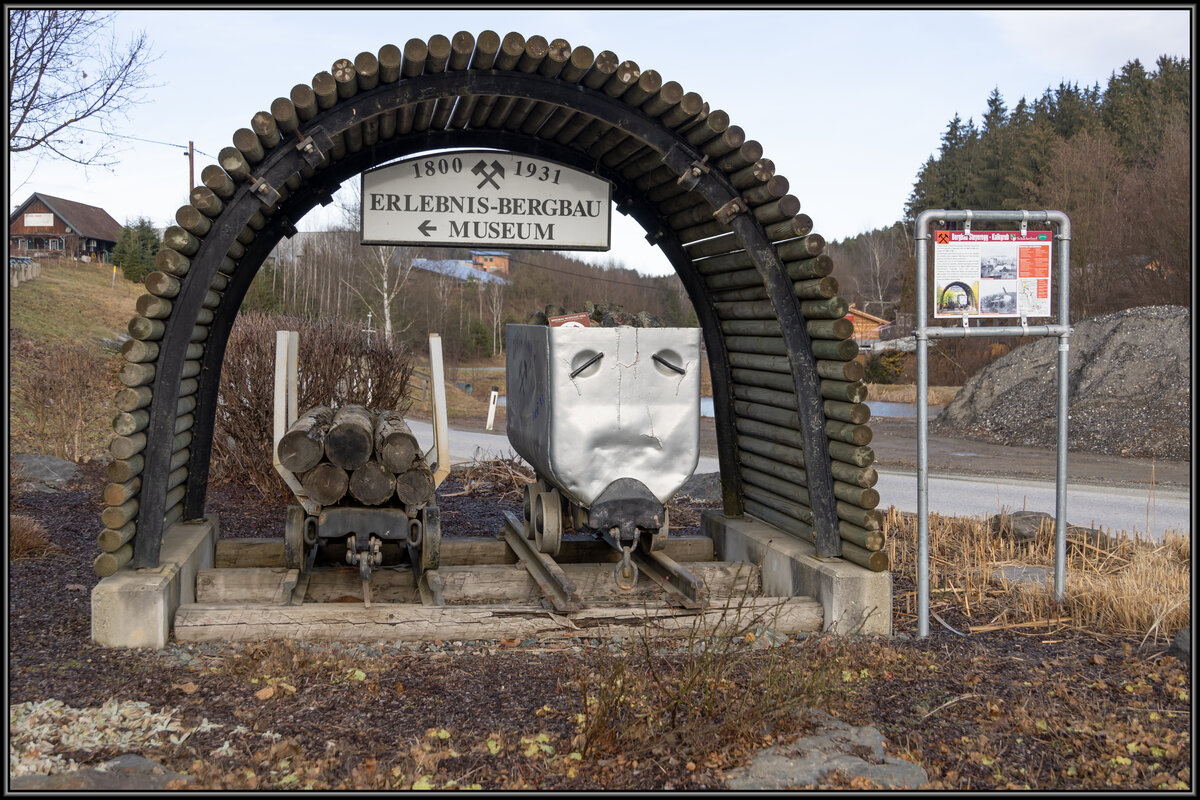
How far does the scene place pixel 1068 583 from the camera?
6.62m

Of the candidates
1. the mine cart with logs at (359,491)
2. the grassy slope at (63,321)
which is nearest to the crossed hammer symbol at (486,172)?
the mine cart with logs at (359,491)

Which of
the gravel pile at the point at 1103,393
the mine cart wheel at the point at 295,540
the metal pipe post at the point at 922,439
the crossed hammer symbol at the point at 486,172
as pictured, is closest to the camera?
the metal pipe post at the point at 922,439

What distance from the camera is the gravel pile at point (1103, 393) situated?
19500mm

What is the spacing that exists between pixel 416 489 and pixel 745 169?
3.03 meters

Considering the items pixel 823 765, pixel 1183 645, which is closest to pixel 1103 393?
pixel 1183 645

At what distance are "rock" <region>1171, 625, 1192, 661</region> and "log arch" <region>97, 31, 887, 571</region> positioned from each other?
172 centimetres

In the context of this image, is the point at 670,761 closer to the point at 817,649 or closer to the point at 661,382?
the point at 817,649

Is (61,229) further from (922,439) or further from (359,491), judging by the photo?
(922,439)

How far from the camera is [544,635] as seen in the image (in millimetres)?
5645

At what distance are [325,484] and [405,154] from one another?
103 inches

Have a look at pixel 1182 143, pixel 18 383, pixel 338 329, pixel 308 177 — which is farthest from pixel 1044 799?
pixel 1182 143

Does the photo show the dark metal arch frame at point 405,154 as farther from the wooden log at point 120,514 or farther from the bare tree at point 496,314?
the bare tree at point 496,314

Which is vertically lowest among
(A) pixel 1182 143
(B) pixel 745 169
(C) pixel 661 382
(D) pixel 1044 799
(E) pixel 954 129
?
(D) pixel 1044 799

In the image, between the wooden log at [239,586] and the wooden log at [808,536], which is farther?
the wooden log at [239,586]
